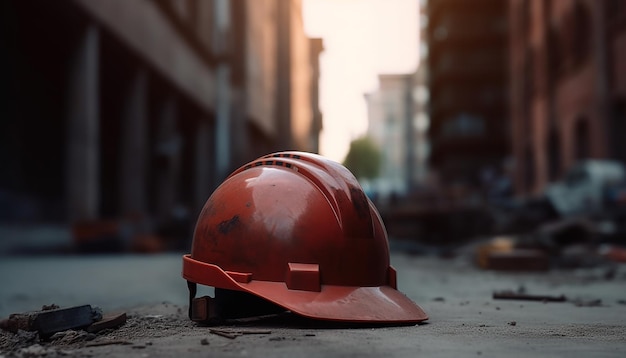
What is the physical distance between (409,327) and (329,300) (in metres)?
0.47

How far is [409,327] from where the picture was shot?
13.4 ft

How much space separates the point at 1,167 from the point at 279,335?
605 inches

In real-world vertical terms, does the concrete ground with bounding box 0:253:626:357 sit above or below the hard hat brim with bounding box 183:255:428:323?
Answer: below

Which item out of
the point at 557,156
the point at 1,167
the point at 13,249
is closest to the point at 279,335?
the point at 13,249

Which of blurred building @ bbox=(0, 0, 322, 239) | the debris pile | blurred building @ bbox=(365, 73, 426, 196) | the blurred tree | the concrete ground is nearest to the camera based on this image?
the concrete ground

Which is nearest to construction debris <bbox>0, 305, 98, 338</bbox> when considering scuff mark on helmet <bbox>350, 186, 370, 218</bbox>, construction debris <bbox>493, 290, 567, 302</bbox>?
scuff mark on helmet <bbox>350, 186, 370, 218</bbox>

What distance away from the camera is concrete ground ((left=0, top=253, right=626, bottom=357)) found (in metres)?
3.24

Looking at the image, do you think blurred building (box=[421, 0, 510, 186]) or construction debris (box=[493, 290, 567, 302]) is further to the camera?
blurred building (box=[421, 0, 510, 186])

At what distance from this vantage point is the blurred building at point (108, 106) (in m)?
17.0

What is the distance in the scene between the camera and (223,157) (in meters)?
23.8

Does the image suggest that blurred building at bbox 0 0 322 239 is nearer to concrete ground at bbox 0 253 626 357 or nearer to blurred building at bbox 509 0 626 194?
concrete ground at bbox 0 253 626 357

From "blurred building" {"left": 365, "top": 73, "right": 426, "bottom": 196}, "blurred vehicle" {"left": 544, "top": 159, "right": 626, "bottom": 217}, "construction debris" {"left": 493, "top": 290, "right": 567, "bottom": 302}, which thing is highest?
"blurred building" {"left": 365, "top": 73, "right": 426, "bottom": 196}

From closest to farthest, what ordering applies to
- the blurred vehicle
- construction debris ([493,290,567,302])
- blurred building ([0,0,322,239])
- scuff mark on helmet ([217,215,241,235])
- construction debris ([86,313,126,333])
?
construction debris ([86,313,126,333]), scuff mark on helmet ([217,215,241,235]), construction debris ([493,290,567,302]), blurred building ([0,0,322,239]), the blurred vehicle

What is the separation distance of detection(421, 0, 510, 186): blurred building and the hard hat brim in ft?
169
